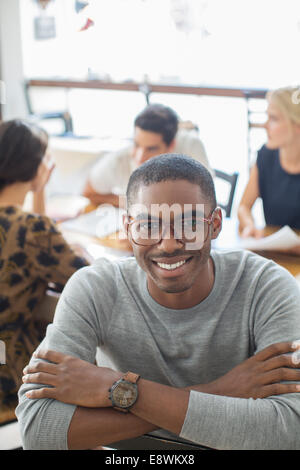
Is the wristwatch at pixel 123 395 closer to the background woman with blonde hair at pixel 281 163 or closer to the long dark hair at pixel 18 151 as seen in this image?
the long dark hair at pixel 18 151

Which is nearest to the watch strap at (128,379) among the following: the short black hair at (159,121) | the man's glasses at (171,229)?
the man's glasses at (171,229)

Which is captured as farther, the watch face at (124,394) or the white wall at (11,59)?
the white wall at (11,59)

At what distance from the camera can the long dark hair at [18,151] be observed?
5.80 feet

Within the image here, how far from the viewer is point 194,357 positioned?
1.12 m

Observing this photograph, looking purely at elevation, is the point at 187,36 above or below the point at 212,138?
above

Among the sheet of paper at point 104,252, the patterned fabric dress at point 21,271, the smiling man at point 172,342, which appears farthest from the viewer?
the sheet of paper at point 104,252

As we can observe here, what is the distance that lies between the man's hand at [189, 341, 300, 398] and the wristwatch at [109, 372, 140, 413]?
14 centimetres

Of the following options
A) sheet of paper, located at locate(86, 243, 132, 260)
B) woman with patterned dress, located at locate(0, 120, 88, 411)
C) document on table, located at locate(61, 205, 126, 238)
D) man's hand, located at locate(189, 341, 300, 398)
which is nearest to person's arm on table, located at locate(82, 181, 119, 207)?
document on table, located at locate(61, 205, 126, 238)

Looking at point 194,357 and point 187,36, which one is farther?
point 187,36

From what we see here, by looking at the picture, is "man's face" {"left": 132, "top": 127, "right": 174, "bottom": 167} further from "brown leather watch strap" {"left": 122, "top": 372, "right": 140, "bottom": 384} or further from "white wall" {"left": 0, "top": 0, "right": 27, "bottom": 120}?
"white wall" {"left": 0, "top": 0, "right": 27, "bottom": 120}

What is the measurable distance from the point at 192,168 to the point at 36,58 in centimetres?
536

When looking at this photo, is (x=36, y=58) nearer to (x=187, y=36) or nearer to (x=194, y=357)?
(x=187, y=36)
